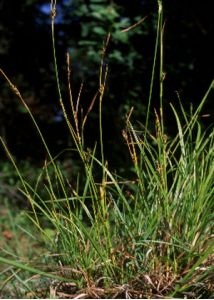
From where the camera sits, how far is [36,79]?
7207 mm

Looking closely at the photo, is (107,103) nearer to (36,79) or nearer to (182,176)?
(36,79)

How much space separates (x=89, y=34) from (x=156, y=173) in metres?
3.41

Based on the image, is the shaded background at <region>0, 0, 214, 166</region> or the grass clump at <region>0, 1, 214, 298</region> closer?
the grass clump at <region>0, 1, 214, 298</region>

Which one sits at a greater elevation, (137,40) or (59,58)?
(137,40)

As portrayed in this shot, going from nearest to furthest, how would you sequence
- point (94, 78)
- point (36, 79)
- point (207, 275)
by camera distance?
point (207, 275) → point (94, 78) → point (36, 79)

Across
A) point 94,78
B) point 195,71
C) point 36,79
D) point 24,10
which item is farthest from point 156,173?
point 24,10

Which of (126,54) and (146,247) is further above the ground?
(146,247)

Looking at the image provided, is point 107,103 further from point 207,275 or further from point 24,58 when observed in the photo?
point 207,275

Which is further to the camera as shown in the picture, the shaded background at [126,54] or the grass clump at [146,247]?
the shaded background at [126,54]

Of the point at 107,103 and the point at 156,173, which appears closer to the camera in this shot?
the point at 156,173

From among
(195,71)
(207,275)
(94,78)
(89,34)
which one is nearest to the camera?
(207,275)

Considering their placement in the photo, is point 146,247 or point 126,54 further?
point 126,54

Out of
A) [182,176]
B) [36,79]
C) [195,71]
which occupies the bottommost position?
[36,79]

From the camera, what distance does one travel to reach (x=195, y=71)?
4.89m
